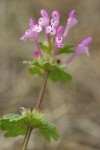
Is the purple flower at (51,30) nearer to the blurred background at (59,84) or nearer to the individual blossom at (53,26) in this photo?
the individual blossom at (53,26)

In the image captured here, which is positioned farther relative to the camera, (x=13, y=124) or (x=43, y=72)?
(x=43, y=72)

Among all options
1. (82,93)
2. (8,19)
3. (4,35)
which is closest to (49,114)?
(82,93)

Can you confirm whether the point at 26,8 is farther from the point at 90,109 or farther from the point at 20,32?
the point at 90,109

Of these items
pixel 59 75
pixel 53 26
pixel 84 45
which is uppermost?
pixel 84 45

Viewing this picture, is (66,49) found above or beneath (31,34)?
beneath

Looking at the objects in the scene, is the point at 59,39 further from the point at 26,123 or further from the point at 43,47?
the point at 26,123

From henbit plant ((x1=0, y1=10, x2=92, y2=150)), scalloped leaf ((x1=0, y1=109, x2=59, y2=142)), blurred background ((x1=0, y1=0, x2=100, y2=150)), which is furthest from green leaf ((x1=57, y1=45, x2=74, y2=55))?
blurred background ((x1=0, y1=0, x2=100, y2=150))

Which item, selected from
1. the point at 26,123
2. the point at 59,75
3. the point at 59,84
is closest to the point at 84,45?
the point at 59,75
